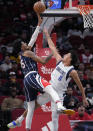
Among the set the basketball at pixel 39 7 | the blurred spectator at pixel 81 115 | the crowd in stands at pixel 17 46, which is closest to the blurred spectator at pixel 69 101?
the crowd in stands at pixel 17 46

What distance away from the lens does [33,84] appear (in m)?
8.84

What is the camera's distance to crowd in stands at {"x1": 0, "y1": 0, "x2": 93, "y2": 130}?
1259 cm

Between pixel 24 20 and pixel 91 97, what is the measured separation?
7685mm

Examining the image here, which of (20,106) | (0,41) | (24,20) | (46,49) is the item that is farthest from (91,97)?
(24,20)

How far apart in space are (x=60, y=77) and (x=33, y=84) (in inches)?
23.3

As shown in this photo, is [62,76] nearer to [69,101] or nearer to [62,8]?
[62,8]

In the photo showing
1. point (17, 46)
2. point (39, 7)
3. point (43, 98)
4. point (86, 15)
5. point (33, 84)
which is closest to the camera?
point (33, 84)

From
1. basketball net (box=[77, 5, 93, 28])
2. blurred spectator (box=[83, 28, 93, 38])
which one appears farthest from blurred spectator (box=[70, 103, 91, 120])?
blurred spectator (box=[83, 28, 93, 38])

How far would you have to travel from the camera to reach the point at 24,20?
64.6 ft

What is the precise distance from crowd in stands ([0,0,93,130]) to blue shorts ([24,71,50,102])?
772 millimetres

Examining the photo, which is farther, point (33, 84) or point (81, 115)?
point (81, 115)

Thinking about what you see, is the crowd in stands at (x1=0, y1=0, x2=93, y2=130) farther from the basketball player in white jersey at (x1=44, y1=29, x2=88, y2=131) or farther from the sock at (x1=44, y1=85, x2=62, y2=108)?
the sock at (x1=44, y1=85, x2=62, y2=108)

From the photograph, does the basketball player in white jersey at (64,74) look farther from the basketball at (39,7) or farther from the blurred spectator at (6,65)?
the blurred spectator at (6,65)

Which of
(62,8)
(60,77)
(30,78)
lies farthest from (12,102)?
(60,77)
